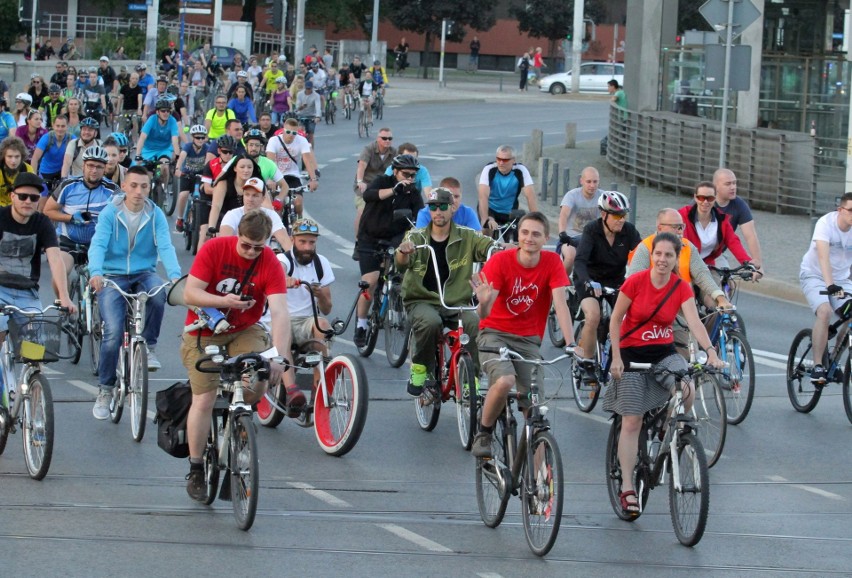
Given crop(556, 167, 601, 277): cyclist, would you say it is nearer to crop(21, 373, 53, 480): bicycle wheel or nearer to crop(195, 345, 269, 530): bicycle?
crop(21, 373, 53, 480): bicycle wheel

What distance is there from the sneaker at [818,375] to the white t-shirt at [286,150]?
9799 millimetres

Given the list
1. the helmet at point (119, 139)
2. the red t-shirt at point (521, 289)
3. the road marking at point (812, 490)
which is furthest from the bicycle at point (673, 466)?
the helmet at point (119, 139)

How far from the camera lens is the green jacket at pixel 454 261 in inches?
440

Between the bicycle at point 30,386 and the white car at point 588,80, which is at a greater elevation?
the white car at point 588,80

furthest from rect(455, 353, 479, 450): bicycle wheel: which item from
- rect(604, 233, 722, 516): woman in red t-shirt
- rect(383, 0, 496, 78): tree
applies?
rect(383, 0, 496, 78): tree

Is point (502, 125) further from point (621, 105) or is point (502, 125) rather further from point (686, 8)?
point (621, 105)

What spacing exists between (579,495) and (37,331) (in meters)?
3.46

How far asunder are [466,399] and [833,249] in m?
3.57

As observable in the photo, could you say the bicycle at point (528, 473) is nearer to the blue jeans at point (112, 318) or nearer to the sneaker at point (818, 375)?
the blue jeans at point (112, 318)

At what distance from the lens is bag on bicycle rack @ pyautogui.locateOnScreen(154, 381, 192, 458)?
9070 millimetres

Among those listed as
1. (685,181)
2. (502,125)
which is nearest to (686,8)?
(502,125)

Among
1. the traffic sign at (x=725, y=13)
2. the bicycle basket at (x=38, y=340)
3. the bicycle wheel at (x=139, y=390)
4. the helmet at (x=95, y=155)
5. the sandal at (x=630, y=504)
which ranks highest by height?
the traffic sign at (x=725, y=13)

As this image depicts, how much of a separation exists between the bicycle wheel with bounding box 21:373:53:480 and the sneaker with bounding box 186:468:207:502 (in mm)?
924

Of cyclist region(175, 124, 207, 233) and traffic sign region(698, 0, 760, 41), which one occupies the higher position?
traffic sign region(698, 0, 760, 41)
